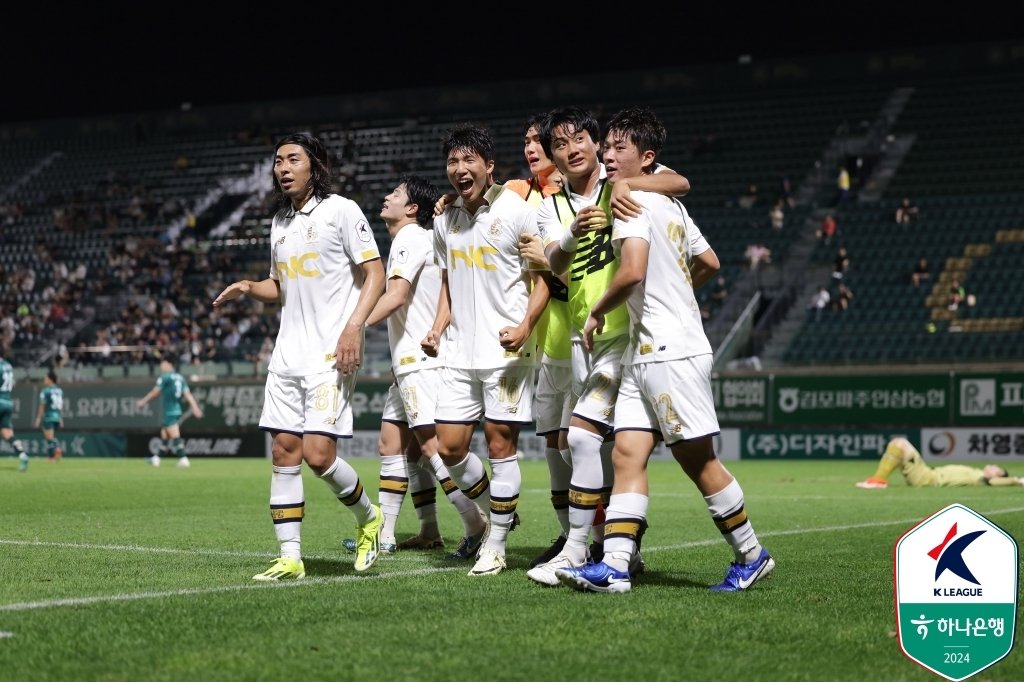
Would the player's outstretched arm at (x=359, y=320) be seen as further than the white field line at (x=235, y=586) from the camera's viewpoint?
Yes

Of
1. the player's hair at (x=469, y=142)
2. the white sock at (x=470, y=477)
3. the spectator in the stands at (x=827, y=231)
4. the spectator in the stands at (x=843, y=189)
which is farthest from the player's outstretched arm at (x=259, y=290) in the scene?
the spectator in the stands at (x=843, y=189)

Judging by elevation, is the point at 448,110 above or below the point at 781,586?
above

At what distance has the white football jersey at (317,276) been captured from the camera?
686 cm

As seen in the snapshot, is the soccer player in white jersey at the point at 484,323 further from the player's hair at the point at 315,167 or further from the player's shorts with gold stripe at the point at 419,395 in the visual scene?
the player's shorts with gold stripe at the point at 419,395

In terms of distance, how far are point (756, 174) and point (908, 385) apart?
1157 cm

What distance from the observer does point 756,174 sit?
115 ft

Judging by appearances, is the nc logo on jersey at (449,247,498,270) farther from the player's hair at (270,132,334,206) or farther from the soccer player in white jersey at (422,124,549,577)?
the player's hair at (270,132,334,206)

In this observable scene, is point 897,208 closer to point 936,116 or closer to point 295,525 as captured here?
point 936,116

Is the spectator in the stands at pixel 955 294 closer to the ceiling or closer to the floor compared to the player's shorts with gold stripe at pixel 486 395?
closer to the ceiling

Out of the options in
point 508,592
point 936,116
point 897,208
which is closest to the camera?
point 508,592

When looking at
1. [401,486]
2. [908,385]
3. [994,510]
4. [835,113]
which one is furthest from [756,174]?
[401,486]

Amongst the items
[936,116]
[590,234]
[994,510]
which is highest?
[936,116]

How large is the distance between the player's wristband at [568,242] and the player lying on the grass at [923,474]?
10.6 m

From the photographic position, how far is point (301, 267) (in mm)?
6980
